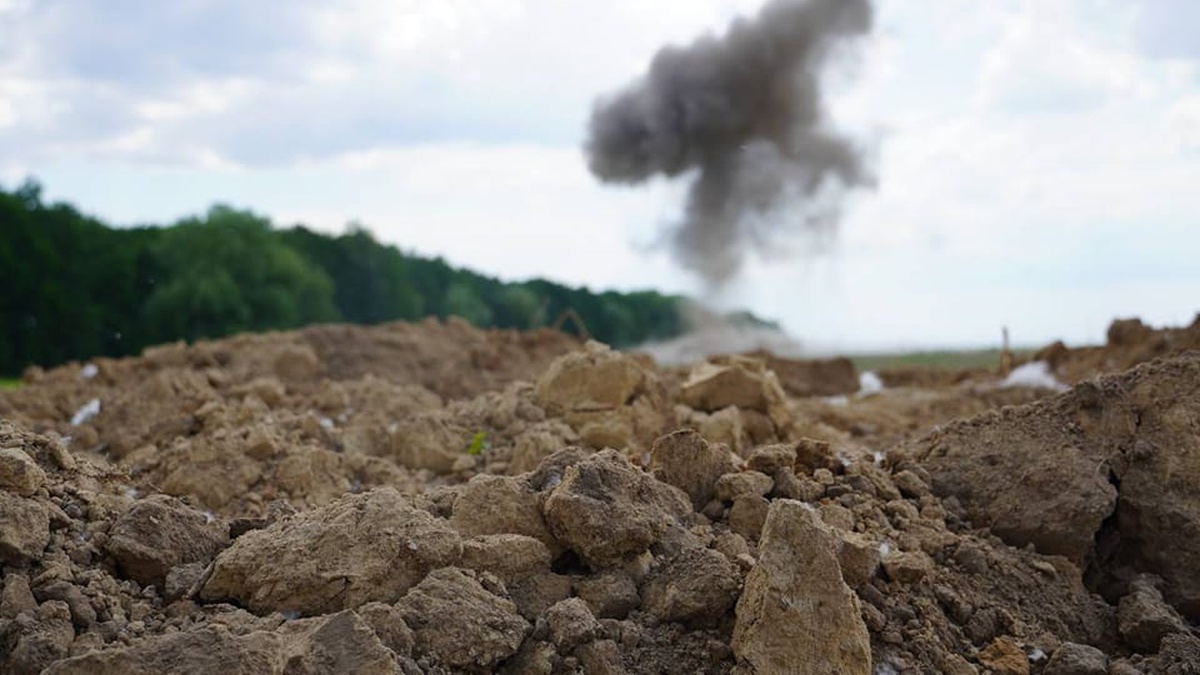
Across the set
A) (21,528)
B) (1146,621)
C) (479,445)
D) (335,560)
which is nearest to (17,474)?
(21,528)

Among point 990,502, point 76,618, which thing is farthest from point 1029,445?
point 76,618

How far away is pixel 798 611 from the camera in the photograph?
350 cm

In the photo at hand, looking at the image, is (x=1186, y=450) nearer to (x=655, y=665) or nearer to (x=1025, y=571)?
(x=1025, y=571)

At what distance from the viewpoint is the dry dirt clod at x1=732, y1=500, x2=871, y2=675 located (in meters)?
3.46

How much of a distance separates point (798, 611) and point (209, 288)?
31.0 metres

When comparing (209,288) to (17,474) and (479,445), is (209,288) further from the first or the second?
(17,474)

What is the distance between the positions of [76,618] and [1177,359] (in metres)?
4.63

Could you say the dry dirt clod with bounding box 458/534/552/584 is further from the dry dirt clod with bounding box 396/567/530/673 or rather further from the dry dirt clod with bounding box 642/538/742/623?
the dry dirt clod with bounding box 642/538/742/623

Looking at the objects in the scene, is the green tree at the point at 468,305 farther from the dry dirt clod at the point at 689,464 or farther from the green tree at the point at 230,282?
the dry dirt clod at the point at 689,464

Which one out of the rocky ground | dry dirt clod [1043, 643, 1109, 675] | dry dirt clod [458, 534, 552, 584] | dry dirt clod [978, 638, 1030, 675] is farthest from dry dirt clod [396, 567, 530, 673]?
dry dirt clod [1043, 643, 1109, 675]

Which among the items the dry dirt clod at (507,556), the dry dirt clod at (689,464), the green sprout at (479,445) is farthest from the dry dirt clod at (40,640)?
the green sprout at (479,445)

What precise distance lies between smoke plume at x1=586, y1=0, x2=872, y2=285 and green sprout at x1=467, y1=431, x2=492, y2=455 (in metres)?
10.9

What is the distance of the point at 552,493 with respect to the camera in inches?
157

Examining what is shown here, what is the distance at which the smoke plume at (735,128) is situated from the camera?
59.5 feet
